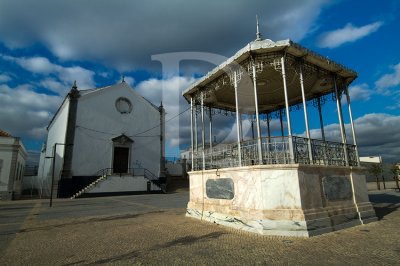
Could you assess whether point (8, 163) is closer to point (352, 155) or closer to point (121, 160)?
point (121, 160)

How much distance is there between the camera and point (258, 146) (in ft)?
25.0

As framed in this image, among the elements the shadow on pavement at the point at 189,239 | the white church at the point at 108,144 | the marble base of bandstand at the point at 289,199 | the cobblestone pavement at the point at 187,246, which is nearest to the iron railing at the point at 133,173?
the white church at the point at 108,144

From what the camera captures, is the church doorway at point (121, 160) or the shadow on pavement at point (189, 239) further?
the church doorway at point (121, 160)

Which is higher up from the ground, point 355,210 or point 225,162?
point 225,162

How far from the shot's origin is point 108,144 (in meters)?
26.0

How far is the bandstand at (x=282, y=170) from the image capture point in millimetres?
6926

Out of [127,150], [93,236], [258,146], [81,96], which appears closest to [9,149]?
[81,96]

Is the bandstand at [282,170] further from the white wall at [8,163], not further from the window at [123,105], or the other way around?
the white wall at [8,163]

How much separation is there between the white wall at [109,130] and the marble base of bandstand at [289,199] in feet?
62.9

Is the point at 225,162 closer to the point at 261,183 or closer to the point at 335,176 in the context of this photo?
the point at 261,183

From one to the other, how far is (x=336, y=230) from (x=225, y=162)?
163 inches

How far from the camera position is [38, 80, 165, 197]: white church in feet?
76.6

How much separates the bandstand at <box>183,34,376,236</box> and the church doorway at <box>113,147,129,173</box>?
17.8m

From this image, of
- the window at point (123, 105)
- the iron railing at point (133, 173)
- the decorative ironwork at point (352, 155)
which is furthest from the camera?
the window at point (123, 105)
